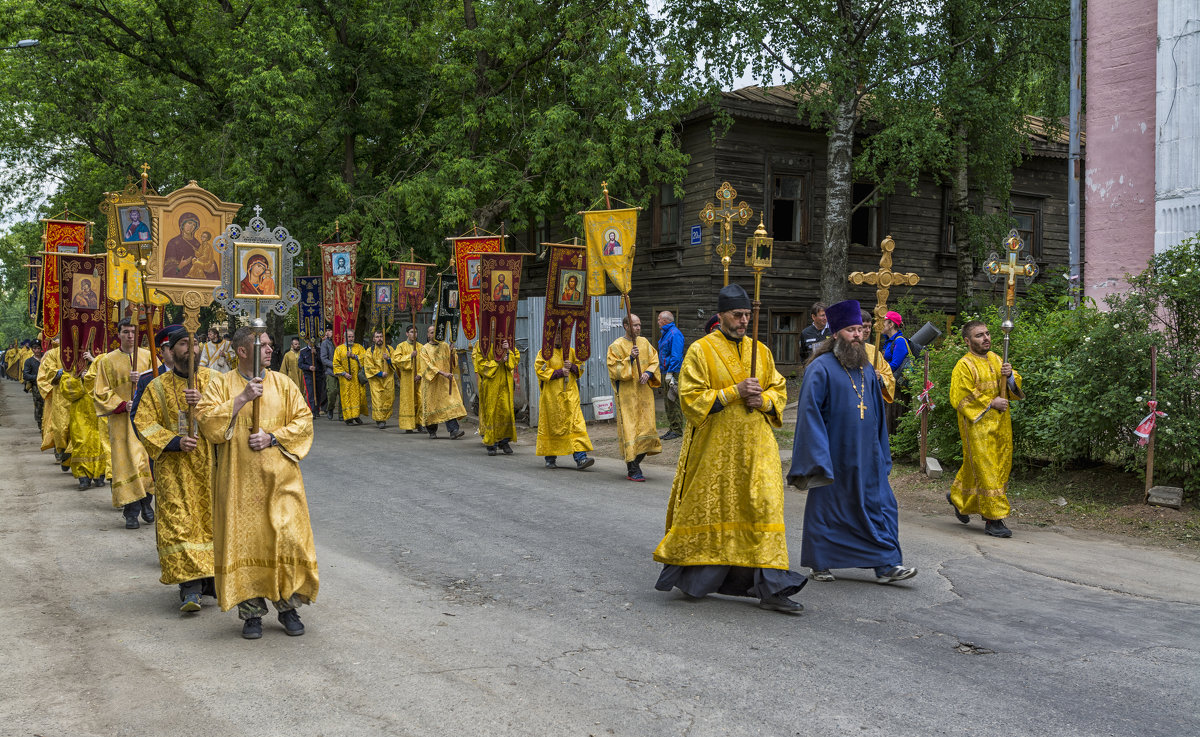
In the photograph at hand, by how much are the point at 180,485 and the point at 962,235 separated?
63.5ft

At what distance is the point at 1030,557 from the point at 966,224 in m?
15.6

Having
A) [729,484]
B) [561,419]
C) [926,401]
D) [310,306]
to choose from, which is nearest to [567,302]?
[561,419]

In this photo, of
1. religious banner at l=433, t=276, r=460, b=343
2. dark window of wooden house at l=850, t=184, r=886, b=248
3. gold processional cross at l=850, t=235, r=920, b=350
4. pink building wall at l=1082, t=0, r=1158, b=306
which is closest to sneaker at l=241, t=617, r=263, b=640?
gold processional cross at l=850, t=235, r=920, b=350

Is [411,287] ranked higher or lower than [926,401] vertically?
higher

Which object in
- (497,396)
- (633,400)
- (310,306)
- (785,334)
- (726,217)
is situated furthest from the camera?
(785,334)

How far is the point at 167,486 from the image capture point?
6359 mm

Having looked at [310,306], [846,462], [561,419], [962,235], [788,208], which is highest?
[788,208]

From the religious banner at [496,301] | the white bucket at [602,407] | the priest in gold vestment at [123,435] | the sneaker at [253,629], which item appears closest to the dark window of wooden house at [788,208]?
the white bucket at [602,407]

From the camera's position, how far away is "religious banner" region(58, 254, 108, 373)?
441 inches

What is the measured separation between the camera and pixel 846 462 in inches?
261

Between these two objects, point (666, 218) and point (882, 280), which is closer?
point (882, 280)

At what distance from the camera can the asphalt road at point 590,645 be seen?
14.3ft

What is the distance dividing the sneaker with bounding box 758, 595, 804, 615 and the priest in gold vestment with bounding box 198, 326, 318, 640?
2623 millimetres

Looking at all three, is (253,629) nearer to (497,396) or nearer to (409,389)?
(497,396)
